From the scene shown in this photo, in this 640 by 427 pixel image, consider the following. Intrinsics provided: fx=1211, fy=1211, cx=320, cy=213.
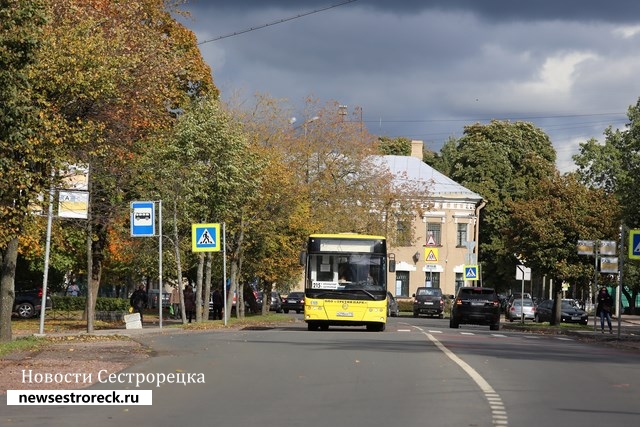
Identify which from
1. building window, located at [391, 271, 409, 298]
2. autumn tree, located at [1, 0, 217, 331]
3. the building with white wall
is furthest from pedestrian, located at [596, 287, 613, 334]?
building window, located at [391, 271, 409, 298]

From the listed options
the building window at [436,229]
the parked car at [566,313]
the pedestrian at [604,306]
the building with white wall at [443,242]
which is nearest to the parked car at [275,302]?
the building with white wall at [443,242]

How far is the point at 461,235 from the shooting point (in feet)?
308

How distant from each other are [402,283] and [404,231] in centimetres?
1590

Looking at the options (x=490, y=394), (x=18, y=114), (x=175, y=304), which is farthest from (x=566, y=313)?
(x=490, y=394)

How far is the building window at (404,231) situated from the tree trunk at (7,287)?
4971 centimetres

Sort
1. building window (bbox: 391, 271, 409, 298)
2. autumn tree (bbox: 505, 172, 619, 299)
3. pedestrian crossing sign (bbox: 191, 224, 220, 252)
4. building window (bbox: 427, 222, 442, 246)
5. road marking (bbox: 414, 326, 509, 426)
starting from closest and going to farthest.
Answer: road marking (bbox: 414, 326, 509, 426), pedestrian crossing sign (bbox: 191, 224, 220, 252), autumn tree (bbox: 505, 172, 619, 299), building window (bbox: 391, 271, 409, 298), building window (bbox: 427, 222, 442, 246)

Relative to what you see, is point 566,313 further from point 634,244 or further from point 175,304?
point 634,244

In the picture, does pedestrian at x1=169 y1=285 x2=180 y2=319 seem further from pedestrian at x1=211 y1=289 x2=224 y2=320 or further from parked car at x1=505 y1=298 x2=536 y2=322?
parked car at x1=505 y1=298 x2=536 y2=322

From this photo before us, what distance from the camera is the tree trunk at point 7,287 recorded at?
26859 millimetres

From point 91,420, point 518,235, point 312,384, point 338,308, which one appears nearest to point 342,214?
point 518,235

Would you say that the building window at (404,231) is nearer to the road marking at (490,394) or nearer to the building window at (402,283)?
the building window at (402,283)

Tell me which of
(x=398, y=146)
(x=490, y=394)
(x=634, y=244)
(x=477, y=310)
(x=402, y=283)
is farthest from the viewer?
(x=398, y=146)

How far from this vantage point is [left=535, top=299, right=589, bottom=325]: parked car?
2549 inches

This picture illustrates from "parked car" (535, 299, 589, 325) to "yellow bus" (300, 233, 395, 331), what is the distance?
28.3m
